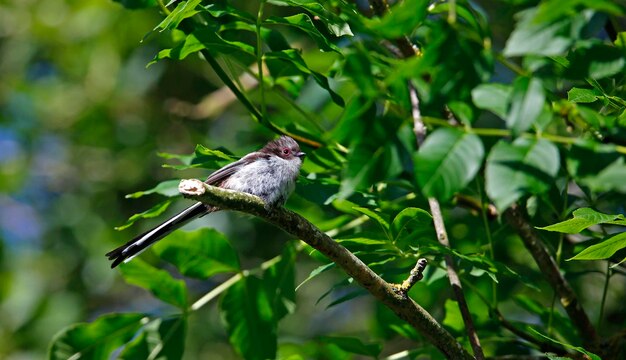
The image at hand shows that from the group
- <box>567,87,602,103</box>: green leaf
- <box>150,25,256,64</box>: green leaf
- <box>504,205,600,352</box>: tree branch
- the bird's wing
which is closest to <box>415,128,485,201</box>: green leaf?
<box>567,87,602,103</box>: green leaf

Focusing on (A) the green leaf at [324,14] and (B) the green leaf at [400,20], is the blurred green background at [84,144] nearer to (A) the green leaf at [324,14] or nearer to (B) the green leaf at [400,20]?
(A) the green leaf at [324,14]

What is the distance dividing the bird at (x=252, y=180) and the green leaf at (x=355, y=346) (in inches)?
26.1

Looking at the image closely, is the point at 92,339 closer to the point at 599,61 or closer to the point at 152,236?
the point at 152,236

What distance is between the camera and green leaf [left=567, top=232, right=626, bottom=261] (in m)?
2.59

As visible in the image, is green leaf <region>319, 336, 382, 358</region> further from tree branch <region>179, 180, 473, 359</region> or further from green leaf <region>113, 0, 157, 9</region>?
green leaf <region>113, 0, 157, 9</region>

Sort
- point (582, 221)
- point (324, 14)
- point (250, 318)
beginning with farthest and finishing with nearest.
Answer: point (250, 318)
point (324, 14)
point (582, 221)

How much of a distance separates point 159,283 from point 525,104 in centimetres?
228

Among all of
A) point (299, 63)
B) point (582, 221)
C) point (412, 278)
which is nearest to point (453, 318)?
point (412, 278)

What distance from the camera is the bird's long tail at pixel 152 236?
10.8 feet

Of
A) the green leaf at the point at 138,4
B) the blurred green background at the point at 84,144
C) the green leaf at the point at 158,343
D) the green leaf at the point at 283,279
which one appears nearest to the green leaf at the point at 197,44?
the green leaf at the point at 138,4

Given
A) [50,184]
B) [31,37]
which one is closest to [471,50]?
[31,37]

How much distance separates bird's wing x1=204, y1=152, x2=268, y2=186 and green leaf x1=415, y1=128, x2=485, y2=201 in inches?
68.3

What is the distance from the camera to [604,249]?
262 cm

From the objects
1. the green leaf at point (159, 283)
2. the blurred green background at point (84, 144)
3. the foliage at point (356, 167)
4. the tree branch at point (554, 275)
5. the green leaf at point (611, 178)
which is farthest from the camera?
the blurred green background at point (84, 144)
